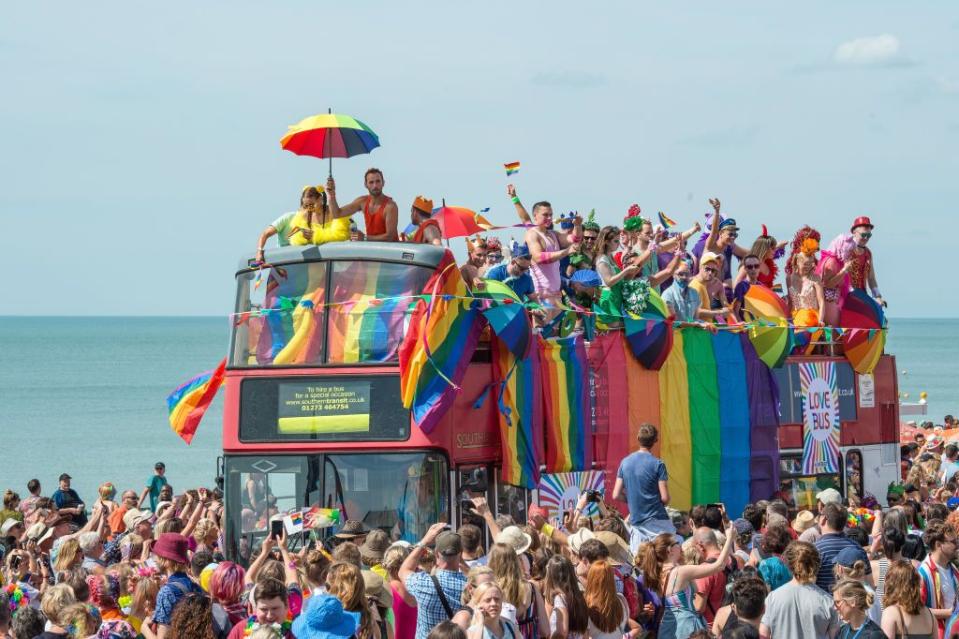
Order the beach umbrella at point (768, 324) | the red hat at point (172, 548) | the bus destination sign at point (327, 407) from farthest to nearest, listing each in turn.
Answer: the beach umbrella at point (768, 324) < the bus destination sign at point (327, 407) < the red hat at point (172, 548)

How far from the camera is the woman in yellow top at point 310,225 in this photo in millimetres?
15234

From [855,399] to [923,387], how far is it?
94779mm

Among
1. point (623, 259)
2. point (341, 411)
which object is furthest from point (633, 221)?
point (341, 411)

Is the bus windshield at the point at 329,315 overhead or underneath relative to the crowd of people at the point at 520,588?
overhead

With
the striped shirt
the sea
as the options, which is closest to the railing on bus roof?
the striped shirt

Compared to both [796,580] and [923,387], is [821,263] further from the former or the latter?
[923,387]

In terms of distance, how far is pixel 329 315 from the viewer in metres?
14.5

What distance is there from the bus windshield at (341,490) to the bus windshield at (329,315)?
34.0 inches

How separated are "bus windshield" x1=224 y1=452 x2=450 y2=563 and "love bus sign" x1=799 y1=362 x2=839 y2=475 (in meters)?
6.18

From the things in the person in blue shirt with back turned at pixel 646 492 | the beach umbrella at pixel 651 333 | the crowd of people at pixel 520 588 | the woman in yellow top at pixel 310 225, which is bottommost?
the crowd of people at pixel 520 588

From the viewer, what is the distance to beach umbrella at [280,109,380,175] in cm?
1587

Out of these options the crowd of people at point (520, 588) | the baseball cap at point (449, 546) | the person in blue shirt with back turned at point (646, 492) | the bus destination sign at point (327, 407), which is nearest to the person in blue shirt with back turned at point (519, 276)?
the bus destination sign at point (327, 407)

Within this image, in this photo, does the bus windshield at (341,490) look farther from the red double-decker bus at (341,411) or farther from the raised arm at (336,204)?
the raised arm at (336,204)

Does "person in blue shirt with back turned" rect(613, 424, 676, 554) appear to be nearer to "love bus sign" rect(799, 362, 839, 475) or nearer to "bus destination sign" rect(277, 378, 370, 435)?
"bus destination sign" rect(277, 378, 370, 435)
